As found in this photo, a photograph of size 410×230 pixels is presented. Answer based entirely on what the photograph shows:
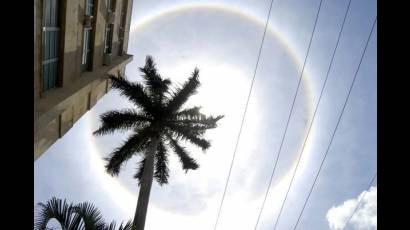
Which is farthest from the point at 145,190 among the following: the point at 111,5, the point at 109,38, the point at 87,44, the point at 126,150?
the point at 111,5

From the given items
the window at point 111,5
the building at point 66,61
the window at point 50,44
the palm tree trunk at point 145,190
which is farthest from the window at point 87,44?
the palm tree trunk at point 145,190

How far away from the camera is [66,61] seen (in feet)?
55.8

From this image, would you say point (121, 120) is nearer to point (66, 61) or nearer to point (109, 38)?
point (66, 61)

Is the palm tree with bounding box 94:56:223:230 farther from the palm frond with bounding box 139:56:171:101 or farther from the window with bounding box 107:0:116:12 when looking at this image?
the window with bounding box 107:0:116:12

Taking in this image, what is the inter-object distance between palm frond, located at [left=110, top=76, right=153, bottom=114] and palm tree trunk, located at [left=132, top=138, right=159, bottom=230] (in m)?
1.95

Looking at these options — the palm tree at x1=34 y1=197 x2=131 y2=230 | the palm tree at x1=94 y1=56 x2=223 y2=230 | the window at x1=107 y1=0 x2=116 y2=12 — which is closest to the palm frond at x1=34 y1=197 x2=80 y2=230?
the palm tree at x1=34 y1=197 x2=131 y2=230

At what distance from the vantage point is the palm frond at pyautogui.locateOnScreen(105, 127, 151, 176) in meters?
20.6

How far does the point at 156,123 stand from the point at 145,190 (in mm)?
3950

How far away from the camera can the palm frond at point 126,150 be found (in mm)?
20578

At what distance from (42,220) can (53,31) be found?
23.9 ft

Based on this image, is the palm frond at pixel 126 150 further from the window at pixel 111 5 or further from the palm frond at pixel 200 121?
the window at pixel 111 5
